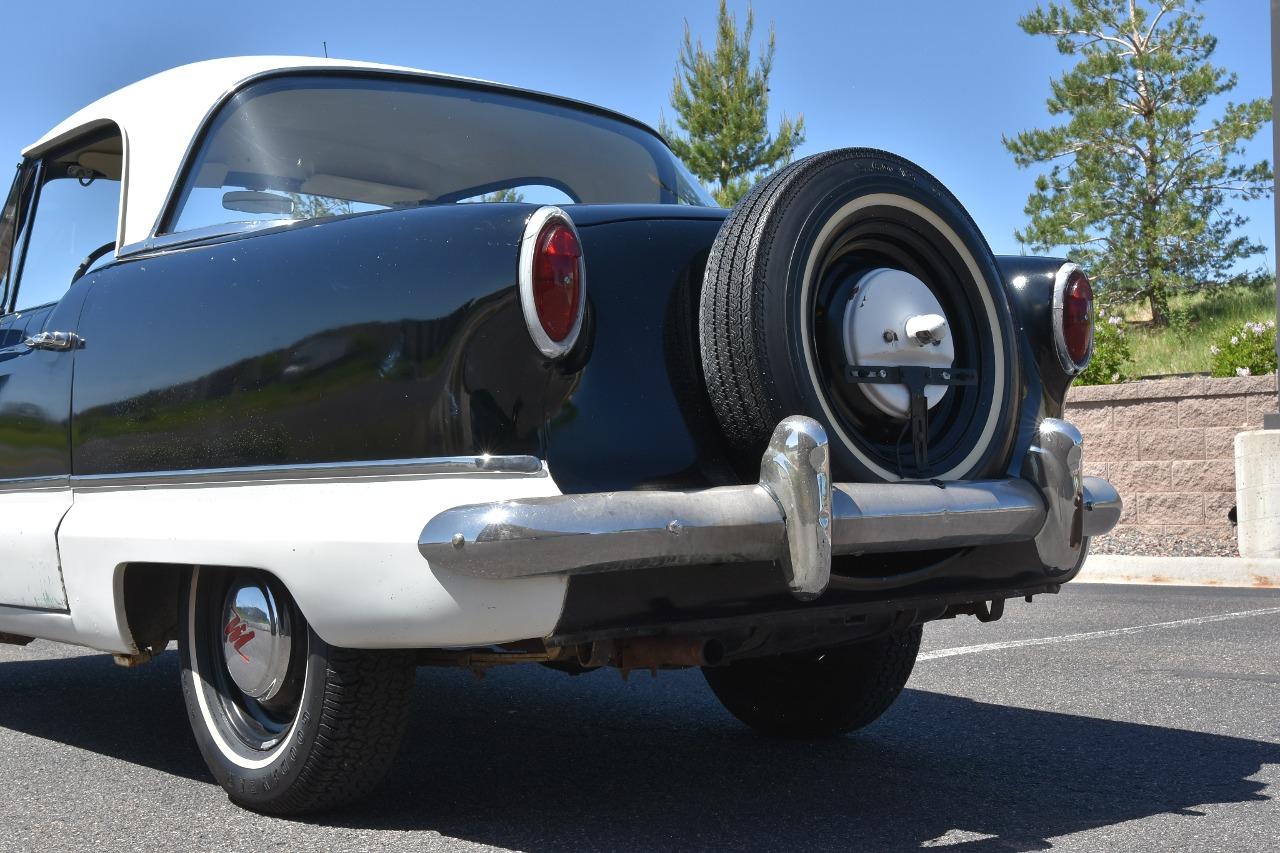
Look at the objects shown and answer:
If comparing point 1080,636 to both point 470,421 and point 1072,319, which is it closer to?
point 1072,319

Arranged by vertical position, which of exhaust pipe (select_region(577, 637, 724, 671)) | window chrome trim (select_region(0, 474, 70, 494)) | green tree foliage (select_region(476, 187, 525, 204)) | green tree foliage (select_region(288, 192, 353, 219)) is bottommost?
exhaust pipe (select_region(577, 637, 724, 671))

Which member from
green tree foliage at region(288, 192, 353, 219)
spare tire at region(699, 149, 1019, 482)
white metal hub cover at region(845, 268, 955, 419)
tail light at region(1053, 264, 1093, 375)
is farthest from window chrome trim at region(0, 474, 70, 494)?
tail light at region(1053, 264, 1093, 375)

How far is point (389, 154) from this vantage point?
11.9ft

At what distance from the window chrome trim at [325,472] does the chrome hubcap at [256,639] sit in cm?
27

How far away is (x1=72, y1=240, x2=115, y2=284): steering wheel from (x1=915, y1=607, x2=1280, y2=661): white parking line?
3.25 meters

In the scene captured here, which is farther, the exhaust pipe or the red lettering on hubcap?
the red lettering on hubcap

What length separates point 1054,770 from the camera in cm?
356

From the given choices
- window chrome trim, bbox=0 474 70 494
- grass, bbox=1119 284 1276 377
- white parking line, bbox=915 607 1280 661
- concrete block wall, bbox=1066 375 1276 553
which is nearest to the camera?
window chrome trim, bbox=0 474 70 494

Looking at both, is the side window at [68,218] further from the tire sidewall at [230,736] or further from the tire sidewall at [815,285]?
the tire sidewall at [815,285]

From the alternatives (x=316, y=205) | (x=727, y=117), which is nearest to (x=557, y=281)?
(x=316, y=205)

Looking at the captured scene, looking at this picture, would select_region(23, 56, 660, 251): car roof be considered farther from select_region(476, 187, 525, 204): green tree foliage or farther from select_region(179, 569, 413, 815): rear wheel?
select_region(179, 569, 413, 815): rear wheel

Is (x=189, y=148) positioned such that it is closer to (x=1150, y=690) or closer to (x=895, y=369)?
(x=895, y=369)

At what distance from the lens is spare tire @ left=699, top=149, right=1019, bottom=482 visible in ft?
8.98

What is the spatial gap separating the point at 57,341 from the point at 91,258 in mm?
369
